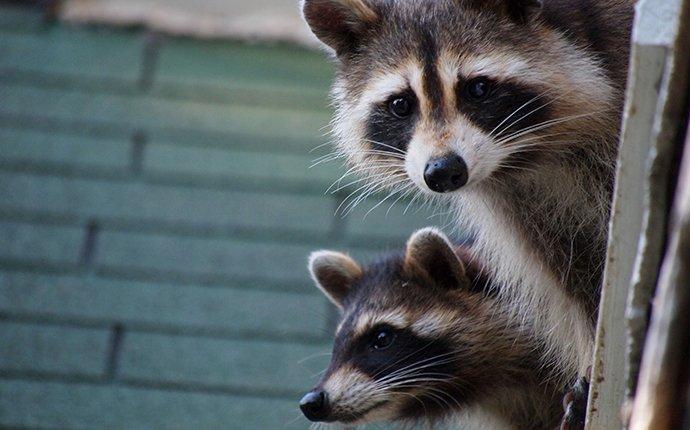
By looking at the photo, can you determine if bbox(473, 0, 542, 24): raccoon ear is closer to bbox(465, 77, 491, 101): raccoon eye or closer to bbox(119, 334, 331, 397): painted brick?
bbox(465, 77, 491, 101): raccoon eye

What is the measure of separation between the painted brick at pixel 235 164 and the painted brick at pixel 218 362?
807 mm

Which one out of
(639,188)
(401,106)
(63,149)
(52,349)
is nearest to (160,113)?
(63,149)

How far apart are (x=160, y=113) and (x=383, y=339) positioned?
2045 millimetres

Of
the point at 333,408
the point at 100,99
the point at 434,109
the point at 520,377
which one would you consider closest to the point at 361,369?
the point at 333,408

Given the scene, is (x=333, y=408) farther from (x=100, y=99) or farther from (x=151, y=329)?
(x=100, y=99)

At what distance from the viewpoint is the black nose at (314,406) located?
3.34 metres

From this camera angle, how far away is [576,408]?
9.61 feet

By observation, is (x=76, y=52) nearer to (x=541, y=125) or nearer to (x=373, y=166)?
(x=373, y=166)

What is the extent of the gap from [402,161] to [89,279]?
2124 millimetres

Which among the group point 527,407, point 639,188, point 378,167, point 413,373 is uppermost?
point 639,188

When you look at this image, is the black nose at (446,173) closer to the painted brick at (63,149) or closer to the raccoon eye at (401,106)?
the raccoon eye at (401,106)

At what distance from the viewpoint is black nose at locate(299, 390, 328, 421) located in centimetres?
334

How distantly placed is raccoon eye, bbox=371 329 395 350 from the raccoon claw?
77cm

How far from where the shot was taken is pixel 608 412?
7.70ft
